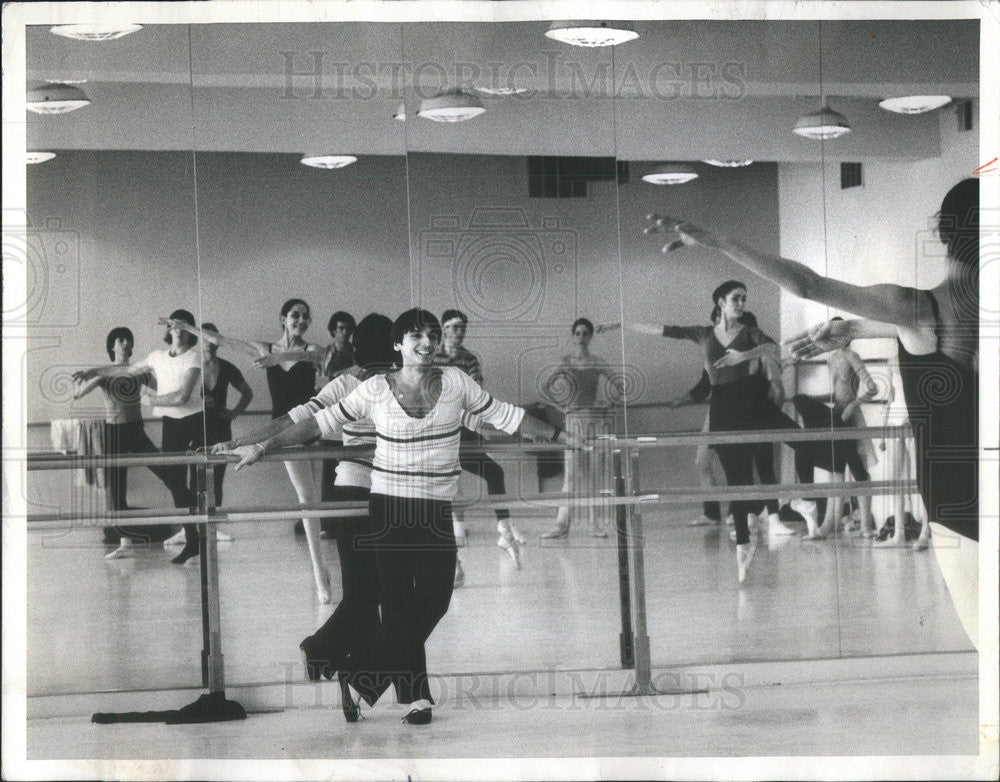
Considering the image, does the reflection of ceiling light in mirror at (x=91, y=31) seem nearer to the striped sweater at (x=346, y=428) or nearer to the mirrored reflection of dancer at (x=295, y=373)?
the mirrored reflection of dancer at (x=295, y=373)

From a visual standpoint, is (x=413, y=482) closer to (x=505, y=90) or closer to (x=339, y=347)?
(x=339, y=347)

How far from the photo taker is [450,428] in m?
4.94

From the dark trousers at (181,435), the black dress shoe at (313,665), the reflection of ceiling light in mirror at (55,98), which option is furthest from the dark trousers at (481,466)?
the reflection of ceiling light in mirror at (55,98)

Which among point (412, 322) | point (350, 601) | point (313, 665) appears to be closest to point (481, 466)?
point (412, 322)

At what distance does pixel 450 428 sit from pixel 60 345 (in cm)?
138

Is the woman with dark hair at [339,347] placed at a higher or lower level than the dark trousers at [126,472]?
higher

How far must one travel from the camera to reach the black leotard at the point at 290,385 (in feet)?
16.3

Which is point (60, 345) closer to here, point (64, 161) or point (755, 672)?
point (64, 161)

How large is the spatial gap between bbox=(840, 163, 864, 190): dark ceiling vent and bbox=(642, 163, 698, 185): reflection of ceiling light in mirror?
0.56 meters

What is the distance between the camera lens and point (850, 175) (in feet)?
16.9

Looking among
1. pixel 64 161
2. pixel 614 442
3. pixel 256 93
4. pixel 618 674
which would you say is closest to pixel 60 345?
pixel 64 161

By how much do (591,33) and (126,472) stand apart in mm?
2230

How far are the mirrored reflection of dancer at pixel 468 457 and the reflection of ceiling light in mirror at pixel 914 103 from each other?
1.73 metres

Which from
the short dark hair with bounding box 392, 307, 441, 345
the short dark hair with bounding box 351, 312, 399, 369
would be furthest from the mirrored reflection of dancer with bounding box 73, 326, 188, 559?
the short dark hair with bounding box 392, 307, 441, 345
